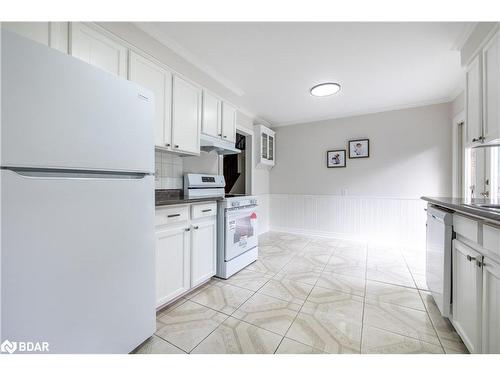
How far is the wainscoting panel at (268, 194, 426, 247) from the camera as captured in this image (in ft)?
11.2

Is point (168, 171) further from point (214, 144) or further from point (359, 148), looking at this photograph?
point (359, 148)

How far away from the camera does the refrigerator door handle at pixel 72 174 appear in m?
0.86

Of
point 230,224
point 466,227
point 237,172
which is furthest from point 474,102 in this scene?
point 237,172

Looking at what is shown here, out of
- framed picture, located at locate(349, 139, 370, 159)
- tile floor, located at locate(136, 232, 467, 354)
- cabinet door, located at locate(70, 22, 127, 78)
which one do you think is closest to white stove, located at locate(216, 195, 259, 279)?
tile floor, located at locate(136, 232, 467, 354)

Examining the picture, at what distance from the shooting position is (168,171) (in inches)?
92.1

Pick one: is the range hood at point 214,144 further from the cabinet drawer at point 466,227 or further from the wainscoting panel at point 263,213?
the cabinet drawer at point 466,227

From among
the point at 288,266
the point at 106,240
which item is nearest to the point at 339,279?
the point at 288,266

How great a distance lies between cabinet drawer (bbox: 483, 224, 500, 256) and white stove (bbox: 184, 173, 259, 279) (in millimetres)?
1858

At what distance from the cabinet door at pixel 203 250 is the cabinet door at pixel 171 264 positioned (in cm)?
8

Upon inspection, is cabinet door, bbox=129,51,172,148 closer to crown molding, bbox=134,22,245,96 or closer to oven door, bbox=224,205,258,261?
crown molding, bbox=134,22,245,96

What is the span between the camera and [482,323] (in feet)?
3.44
